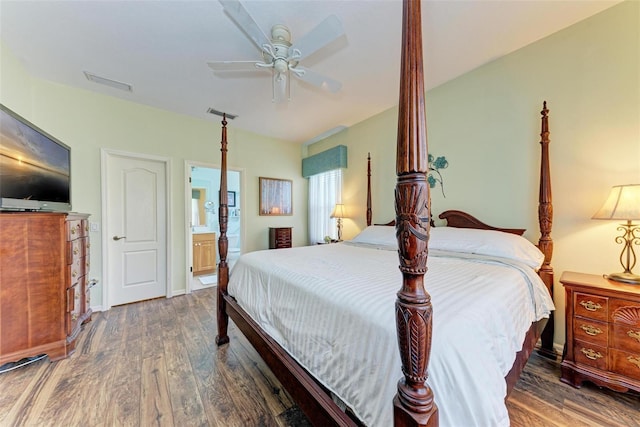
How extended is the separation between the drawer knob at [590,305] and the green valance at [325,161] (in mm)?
3135

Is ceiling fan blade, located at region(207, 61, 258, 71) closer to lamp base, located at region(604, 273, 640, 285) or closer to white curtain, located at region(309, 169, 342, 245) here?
white curtain, located at region(309, 169, 342, 245)

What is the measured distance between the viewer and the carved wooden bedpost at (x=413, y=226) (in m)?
0.65

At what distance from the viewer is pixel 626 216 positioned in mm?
1551

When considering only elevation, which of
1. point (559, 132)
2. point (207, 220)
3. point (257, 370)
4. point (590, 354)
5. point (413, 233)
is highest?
point (559, 132)

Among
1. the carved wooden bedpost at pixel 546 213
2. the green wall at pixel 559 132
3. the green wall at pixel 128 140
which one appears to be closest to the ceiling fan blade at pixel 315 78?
the green wall at pixel 559 132

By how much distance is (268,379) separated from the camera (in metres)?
1.80

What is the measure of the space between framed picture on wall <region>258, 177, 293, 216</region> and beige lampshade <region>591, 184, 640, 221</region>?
4.03m

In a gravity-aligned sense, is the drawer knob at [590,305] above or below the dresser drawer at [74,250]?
below

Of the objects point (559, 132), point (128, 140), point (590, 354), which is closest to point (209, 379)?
point (590, 354)

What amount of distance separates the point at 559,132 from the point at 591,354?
5.58 feet

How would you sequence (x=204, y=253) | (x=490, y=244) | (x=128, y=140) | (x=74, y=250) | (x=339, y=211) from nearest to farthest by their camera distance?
(x=490, y=244) → (x=74, y=250) → (x=128, y=140) → (x=339, y=211) → (x=204, y=253)

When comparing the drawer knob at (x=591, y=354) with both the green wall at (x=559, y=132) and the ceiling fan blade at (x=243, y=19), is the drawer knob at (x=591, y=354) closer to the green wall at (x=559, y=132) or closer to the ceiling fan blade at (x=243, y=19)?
the green wall at (x=559, y=132)

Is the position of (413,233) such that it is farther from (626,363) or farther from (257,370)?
(626,363)

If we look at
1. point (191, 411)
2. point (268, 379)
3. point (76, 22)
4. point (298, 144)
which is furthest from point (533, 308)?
point (298, 144)
